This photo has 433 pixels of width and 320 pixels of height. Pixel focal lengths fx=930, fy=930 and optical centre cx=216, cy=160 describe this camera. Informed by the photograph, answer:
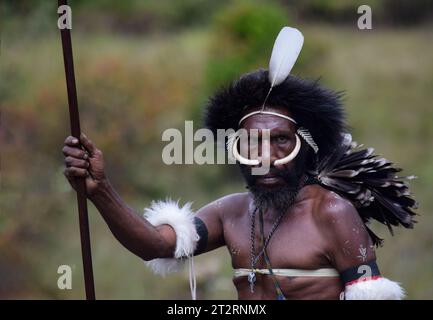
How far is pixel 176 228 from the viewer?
4.49 m

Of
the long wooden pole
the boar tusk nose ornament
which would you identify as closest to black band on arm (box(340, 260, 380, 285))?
the boar tusk nose ornament

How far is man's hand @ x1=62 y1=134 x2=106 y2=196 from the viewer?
13.1ft

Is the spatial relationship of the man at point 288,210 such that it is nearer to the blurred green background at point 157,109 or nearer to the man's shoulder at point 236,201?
the man's shoulder at point 236,201

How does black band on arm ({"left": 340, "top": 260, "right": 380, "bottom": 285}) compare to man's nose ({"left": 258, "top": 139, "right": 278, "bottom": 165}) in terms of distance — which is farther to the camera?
man's nose ({"left": 258, "top": 139, "right": 278, "bottom": 165})

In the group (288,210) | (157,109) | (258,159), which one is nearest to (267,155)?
(258,159)

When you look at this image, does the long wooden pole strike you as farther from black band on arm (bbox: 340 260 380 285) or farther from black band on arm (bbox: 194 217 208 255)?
black band on arm (bbox: 340 260 380 285)

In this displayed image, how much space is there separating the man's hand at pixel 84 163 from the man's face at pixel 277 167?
0.72 m

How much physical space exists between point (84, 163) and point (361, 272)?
4.31 ft

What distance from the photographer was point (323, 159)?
4.50m

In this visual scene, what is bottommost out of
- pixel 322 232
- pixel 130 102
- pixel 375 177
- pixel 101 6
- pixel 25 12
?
pixel 322 232

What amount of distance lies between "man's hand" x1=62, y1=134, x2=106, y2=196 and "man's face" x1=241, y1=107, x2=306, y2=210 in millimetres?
717

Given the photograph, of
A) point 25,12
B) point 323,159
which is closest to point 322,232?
point 323,159
